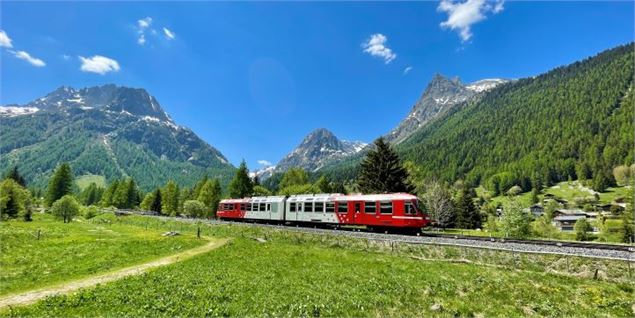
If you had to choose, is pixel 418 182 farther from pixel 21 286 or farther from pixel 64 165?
pixel 64 165

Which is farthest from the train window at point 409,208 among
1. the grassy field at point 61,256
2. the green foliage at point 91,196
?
the green foliage at point 91,196

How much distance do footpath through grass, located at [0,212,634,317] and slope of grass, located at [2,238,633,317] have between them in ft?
0.13

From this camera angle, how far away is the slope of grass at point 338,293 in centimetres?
1163

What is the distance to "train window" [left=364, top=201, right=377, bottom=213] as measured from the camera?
34062mm

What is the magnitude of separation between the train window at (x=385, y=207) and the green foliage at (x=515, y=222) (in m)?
23.0

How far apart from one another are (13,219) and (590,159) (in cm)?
22922

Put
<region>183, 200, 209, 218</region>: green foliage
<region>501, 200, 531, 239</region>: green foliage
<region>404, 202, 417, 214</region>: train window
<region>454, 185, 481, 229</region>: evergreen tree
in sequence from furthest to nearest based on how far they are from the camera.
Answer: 1. <region>183, 200, 209, 218</region>: green foliage
2. <region>454, 185, 481, 229</region>: evergreen tree
3. <region>501, 200, 531, 239</region>: green foliage
4. <region>404, 202, 417, 214</region>: train window

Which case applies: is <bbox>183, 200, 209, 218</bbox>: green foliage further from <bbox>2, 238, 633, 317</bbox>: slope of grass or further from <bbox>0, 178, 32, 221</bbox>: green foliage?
<bbox>2, 238, 633, 317</bbox>: slope of grass

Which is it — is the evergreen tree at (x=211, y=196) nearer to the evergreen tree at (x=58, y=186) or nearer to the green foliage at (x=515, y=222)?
the evergreen tree at (x=58, y=186)

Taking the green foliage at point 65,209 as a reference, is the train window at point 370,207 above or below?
above

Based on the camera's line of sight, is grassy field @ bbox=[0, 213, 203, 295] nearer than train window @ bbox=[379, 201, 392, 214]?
Yes

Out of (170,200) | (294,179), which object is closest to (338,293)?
(294,179)

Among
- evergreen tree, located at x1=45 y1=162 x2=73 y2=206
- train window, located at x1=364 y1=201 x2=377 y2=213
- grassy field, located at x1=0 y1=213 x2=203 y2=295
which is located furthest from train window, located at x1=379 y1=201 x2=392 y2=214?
evergreen tree, located at x1=45 y1=162 x2=73 y2=206

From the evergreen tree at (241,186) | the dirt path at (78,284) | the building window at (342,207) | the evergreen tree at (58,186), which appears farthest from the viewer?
the evergreen tree at (58,186)
